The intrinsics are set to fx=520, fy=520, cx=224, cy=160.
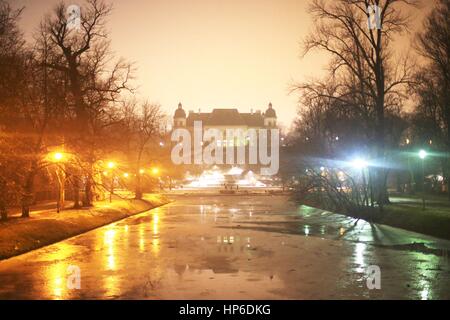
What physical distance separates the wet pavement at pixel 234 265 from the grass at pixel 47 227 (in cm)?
70

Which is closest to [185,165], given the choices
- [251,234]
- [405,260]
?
[251,234]

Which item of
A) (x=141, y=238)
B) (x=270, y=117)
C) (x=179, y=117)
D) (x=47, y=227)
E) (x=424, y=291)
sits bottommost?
(x=141, y=238)

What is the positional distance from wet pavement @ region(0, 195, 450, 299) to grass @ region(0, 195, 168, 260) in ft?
2.29

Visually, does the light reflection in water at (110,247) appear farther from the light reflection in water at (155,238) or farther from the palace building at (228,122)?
the palace building at (228,122)

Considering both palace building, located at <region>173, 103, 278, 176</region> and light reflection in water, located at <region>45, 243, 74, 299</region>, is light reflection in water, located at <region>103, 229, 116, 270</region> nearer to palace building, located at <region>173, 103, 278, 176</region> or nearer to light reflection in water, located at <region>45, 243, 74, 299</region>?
light reflection in water, located at <region>45, 243, 74, 299</region>

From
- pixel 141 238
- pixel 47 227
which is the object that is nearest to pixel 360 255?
pixel 141 238

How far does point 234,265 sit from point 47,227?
43.8ft

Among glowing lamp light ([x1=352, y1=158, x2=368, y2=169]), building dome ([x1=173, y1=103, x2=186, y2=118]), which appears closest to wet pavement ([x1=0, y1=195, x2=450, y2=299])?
glowing lamp light ([x1=352, y1=158, x2=368, y2=169])

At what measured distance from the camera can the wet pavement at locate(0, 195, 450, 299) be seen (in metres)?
13.0

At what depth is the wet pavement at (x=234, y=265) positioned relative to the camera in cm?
1302

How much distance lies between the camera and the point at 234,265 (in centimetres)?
1697

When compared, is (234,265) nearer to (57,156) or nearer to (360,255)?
(360,255)

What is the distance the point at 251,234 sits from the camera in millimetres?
26484

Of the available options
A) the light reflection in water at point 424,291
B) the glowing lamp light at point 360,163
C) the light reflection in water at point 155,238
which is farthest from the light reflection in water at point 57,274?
the glowing lamp light at point 360,163
